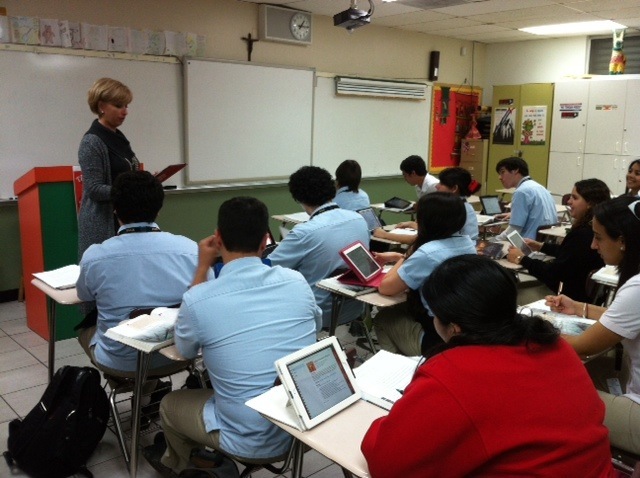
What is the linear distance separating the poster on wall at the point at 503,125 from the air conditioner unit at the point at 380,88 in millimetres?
1260

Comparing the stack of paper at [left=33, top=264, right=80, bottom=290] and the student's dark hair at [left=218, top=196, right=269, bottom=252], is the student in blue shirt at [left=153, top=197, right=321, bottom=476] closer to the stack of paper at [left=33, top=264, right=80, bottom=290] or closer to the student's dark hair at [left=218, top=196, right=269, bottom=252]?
the student's dark hair at [left=218, top=196, right=269, bottom=252]

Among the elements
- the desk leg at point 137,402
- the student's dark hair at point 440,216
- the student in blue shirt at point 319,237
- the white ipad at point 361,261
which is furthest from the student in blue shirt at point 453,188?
the desk leg at point 137,402

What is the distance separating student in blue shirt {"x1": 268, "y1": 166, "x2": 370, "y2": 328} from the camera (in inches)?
121

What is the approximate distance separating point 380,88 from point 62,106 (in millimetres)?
3882

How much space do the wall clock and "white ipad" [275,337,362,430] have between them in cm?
496

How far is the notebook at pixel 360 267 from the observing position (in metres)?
2.88

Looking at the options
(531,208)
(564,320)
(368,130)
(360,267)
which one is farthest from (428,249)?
(368,130)

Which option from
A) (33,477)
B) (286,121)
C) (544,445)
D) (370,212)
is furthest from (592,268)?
(286,121)

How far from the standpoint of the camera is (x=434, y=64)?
7824 millimetres

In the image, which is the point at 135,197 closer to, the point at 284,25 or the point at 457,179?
the point at 457,179

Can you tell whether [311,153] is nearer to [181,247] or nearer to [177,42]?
[177,42]

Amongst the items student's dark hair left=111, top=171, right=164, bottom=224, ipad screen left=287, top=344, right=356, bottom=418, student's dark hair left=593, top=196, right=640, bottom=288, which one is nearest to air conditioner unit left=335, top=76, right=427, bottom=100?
student's dark hair left=111, top=171, right=164, bottom=224

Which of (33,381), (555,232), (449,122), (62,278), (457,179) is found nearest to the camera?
(62,278)

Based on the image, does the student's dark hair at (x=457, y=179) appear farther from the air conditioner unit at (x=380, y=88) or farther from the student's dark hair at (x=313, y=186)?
the air conditioner unit at (x=380, y=88)
